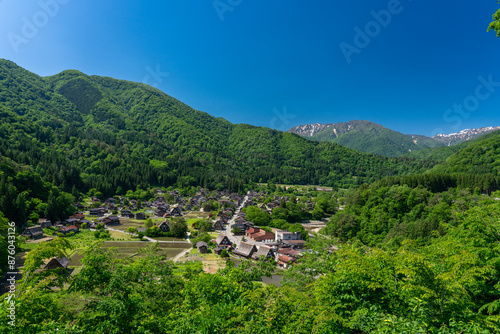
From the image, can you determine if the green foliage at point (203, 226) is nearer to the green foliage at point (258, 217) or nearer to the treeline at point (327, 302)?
the green foliage at point (258, 217)

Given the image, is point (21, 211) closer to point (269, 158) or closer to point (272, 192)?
point (272, 192)

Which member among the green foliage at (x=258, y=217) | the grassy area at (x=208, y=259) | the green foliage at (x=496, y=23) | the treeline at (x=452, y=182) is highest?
the treeline at (x=452, y=182)

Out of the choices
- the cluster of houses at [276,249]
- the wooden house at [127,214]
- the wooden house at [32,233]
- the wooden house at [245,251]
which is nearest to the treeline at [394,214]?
the cluster of houses at [276,249]

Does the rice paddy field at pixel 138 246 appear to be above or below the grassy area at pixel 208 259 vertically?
below

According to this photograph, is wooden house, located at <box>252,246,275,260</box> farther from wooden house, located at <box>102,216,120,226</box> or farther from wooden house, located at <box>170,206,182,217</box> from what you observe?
wooden house, located at <box>102,216,120,226</box>

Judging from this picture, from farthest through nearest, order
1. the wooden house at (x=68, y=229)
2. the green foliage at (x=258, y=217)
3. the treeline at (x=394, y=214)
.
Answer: the green foliage at (x=258, y=217) < the wooden house at (x=68, y=229) < the treeline at (x=394, y=214)

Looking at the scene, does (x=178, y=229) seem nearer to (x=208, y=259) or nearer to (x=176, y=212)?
(x=208, y=259)

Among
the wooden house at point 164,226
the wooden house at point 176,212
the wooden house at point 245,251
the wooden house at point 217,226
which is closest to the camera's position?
the wooden house at point 245,251

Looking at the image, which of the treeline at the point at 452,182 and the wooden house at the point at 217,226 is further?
the wooden house at the point at 217,226

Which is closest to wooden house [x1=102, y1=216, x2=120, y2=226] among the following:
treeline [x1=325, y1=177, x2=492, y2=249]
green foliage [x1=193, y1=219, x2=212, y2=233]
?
green foliage [x1=193, y1=219, x2=212, y2=233]

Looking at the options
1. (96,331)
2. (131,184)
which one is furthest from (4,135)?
(96,331)
